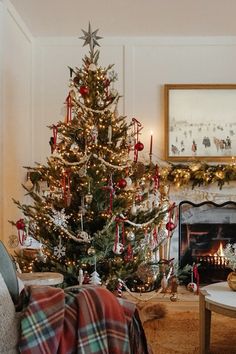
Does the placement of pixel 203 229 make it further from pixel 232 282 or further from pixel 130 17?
pixel 130 17

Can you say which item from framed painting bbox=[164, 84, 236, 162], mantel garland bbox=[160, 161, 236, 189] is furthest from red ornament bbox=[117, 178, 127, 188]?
framed painting bbox=[164, 84, 236, 162]

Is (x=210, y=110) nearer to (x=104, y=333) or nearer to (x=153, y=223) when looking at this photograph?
(x=153, y=223)

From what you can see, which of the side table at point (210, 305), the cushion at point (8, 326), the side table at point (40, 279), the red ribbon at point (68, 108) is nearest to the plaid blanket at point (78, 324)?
the cushion at point (8, 326)

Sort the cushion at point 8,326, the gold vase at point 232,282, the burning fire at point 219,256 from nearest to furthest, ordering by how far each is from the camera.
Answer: the cushion at point 8,326, the gold vase at point 232,282, the burning fire at point 219,256

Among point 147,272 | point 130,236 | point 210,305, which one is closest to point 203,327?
point 210,305

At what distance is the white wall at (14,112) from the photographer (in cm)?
354

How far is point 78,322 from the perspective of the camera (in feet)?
4.04

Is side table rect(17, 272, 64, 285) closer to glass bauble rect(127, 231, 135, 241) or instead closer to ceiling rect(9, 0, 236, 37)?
glass bauble rect(127, 231, 135, 241)

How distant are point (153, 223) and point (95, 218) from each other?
0.49 metres

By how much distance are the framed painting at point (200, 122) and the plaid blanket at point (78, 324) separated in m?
3.10

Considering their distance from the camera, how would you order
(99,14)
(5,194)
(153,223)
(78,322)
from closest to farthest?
1. (78,322)
2. (153,223)
3. (5,194)
4. (99,14)

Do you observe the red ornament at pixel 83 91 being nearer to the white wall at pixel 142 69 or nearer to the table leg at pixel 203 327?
the white wall at pixel 142 69

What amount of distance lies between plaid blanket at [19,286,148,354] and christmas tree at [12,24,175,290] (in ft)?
5.36

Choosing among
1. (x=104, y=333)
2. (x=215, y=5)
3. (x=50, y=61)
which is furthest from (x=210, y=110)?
(x=104, y=333)
